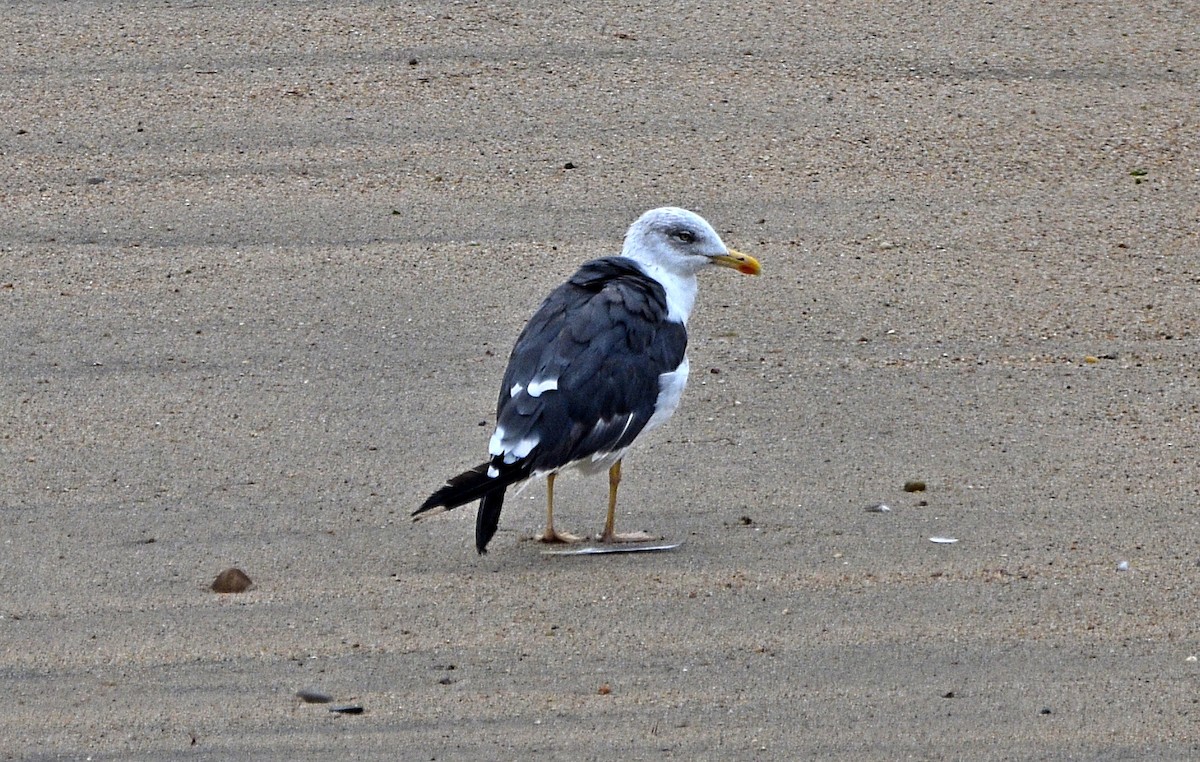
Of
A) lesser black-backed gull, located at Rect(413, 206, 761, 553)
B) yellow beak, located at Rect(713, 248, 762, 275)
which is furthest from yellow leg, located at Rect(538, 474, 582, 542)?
yellow beak, located at Rect(713, 248, 762, 275)

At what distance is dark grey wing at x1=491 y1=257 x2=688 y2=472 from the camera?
642 centimetres

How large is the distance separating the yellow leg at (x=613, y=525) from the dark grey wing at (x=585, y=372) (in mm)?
199

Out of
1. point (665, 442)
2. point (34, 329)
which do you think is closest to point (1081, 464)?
point (665, 442)

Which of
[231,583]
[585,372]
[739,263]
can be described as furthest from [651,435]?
Answer: [231,583]

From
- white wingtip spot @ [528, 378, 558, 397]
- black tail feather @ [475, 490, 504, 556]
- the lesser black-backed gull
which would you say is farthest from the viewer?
white wingtip spot @ [528, 378, 558, 397]

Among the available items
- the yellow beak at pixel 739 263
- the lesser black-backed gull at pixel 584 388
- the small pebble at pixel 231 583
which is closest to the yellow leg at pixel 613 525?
the lesser black-backed gull at pixel 584 388

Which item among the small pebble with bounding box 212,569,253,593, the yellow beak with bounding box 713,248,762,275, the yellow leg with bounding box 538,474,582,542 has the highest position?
the yellow beak with bounding box 713,248,762,275

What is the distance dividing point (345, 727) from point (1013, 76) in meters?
7.02

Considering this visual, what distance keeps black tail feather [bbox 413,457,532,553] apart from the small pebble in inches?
23.3

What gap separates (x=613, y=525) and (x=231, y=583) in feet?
4.57

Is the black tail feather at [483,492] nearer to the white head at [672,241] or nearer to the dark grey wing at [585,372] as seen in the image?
the dark grey wing at [585,372]

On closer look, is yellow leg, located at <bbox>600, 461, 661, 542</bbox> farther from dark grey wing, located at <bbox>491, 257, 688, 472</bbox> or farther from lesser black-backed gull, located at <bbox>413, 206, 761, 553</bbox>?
dark grey wing, located at <bbox>491, 257, 688, 472</bbox>

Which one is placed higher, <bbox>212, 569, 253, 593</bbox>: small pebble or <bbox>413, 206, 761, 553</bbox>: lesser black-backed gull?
<bbox>413, 206, 761, 553</bbox>: lesser black-backed gull

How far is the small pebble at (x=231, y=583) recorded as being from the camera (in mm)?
6102
